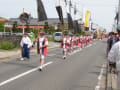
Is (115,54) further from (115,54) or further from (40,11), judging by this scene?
(40,11)

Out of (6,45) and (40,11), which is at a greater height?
(40,11)

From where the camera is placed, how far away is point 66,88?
679 centimetres

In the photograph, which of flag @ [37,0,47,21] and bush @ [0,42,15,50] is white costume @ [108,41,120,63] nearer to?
flag @ [37,0,47,21]

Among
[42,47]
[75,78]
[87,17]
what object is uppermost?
[87,17]

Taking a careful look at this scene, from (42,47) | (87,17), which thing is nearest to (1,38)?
(42,47)

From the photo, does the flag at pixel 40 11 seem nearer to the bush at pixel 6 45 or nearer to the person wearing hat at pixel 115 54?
the person wearing hat at pixel 115 54

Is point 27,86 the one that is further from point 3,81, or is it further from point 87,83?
point 87,83

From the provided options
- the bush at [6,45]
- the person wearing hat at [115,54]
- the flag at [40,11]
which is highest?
the flag at [40,11]

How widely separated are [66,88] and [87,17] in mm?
44083

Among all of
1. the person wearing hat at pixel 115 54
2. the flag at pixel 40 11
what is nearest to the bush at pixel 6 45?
the flag at pixel 40 11

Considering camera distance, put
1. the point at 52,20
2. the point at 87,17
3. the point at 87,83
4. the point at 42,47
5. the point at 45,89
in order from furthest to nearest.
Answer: the point at 52,20 < the point at 87,17 < the point at 42,47 < the point at 87,83 < the point at 45,89

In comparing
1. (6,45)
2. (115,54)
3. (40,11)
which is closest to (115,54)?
(115,54)

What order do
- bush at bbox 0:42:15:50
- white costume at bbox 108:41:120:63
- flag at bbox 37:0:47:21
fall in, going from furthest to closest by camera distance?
bush at bbox 0:42:15:50
flag at bbox 37:0:47:21
white costume at bbox 108:41:120:63

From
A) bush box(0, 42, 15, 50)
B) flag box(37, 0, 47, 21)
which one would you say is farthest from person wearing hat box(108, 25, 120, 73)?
bush box(0, 42, 15, 50)
